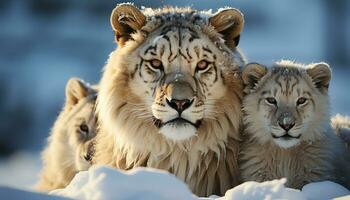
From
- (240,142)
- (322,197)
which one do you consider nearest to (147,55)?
(240,142)

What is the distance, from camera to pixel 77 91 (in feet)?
33.6

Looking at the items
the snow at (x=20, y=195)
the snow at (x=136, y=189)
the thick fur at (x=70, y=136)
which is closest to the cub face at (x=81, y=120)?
the thick fur at (x=70, y=136)

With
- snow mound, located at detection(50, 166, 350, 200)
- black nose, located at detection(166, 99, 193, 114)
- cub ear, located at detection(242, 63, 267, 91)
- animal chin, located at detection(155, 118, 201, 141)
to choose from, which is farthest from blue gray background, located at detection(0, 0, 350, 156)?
snow mound, located at detection(50, 166, 350, 200)

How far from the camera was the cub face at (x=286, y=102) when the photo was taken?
7199mm

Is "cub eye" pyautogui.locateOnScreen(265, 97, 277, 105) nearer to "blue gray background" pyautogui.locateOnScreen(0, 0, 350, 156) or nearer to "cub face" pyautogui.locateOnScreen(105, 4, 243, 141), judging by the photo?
"cub face" pyautogui.locateOnScreen(105, 4, 243, 141)

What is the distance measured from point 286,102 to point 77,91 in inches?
133

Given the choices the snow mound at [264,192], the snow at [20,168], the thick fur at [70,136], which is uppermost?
the snow mound at [264,192]

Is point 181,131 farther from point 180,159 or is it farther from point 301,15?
point 301,15

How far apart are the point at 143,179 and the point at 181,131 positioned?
1.50m

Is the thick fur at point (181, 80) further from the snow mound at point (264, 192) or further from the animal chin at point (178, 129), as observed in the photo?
the snow mound at point (264, 192)

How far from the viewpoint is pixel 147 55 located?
7.57 m

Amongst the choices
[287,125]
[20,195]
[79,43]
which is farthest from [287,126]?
[79,43]

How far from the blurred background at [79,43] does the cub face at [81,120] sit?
76.0 ft

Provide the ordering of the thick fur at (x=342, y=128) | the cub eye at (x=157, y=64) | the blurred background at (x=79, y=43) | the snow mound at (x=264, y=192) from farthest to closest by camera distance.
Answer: the blurred background at (x=79, y=43)
the thick fur at (x=342, y=128)
the cub eye at (x=157, y=64)
the snow mound at (x=264, y=192)
